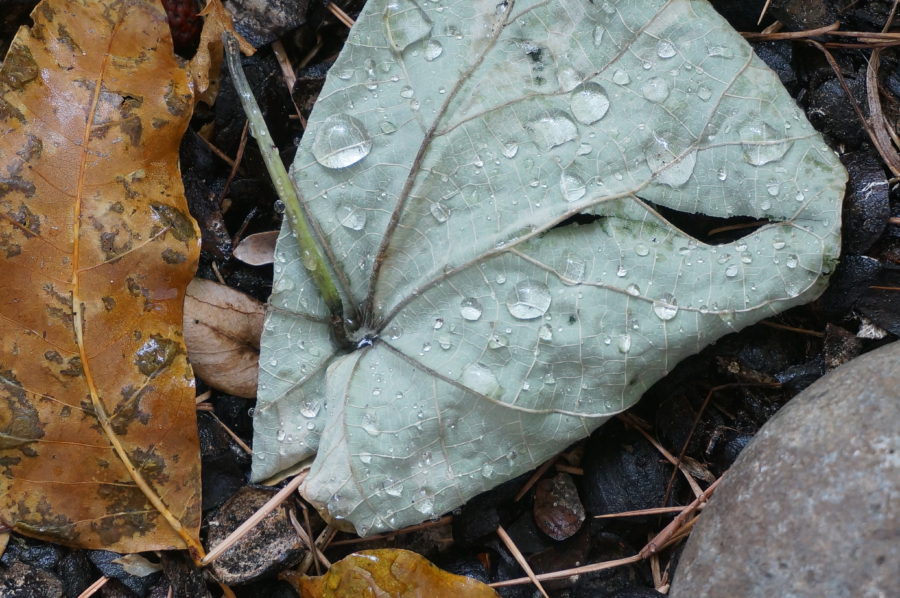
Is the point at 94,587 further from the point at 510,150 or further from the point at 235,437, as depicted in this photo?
the point at 510,150

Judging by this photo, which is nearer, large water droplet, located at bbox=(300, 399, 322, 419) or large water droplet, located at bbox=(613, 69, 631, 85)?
large water droplet, located at bbox=(613, 69, 631, 85)

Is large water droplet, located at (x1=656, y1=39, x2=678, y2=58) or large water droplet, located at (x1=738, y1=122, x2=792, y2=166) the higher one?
large water droplet, located at (x1=656, y1=39, x2=678, y2=58)

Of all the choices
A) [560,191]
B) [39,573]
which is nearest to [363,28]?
[560,191]

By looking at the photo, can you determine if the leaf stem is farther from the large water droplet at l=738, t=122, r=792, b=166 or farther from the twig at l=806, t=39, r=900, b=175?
the twig at l=806, t=39, r=900, b=175

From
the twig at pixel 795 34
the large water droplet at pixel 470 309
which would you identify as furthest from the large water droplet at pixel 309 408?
the twig at pixel 795 34

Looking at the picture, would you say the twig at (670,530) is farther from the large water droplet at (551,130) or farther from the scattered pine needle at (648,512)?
the large water droplet at (551,130)

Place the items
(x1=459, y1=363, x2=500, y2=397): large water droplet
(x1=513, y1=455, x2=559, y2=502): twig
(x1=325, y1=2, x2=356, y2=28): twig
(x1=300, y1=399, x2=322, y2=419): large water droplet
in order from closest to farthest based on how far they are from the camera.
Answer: (x1=459, y1=363, x2=500, y2=397): large water droplet, (x1=300, y1=399, x2=322, y2=419): large water droplet, (x1=513, y1=455, x2=559, y2=502): twig, (x1=325, y1=2, x2=356, y2=28): twig

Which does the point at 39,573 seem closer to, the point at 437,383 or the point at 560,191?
the point at 437,383

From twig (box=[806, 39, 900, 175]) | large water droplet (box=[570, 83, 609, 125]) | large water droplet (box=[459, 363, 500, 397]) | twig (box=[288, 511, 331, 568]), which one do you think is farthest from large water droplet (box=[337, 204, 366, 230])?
twig (box=[806, 39, 900, 175])
